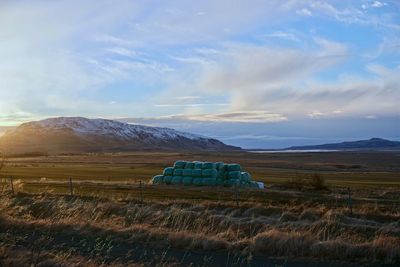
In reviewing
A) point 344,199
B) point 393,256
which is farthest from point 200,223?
point 344,199

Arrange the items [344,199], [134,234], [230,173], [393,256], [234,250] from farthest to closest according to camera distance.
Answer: [230,173] → [344,199] → [134,234] → [234,250] → [393,256]

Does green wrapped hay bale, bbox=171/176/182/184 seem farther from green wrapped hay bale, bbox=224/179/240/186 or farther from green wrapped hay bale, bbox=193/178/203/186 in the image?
green wrapped hay bale, bbox=224/179/240/186

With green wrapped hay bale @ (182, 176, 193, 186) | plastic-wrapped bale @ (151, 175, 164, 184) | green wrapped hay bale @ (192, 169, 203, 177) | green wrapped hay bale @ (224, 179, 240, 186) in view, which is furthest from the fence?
green wrapped hay bale @ (192, 169, 203, 177)

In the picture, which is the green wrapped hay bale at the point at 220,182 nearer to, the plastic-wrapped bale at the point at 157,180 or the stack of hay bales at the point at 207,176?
the stack of hay bales at the point at 207,176

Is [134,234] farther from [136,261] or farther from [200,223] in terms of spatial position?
[200,223]

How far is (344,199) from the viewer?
34.5m

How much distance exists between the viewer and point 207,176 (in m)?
48.8

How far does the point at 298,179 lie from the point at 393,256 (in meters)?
39.5

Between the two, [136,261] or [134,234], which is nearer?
[136,261]

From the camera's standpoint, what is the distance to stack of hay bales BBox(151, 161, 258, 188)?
47.9 m

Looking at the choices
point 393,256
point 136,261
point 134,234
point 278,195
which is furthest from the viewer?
point 278,195

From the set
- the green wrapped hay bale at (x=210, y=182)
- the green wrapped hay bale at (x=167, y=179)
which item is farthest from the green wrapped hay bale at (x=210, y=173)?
the green wrapped hay bale at (x=167, y=179)

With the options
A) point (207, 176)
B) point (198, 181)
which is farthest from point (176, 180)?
point (207, 176)

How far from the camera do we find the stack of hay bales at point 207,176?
157 ft
